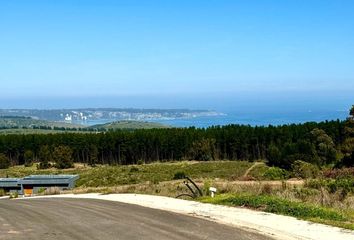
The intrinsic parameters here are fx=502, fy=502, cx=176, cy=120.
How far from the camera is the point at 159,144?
115m

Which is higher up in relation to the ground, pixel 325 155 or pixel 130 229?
pixel 130 229

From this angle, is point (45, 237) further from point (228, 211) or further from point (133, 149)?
Answer: point (133, 149)

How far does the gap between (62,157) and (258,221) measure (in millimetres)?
97555

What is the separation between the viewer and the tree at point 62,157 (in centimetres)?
10412

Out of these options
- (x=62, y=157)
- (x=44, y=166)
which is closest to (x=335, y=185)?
(x=44, y=166)

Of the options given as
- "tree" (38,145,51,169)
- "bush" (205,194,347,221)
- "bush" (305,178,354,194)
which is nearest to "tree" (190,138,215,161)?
"tree" (38,145,51,169)

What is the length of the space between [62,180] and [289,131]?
6207 cm

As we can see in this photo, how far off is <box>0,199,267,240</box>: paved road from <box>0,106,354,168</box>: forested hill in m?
82.6

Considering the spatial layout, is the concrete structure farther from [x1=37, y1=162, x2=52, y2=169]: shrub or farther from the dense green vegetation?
[x1=37, y1=162, x2=52, y2=169]: shrub

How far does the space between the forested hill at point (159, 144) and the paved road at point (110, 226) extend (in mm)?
82579

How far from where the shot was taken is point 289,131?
101 meters

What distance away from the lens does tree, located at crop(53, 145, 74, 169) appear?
104m

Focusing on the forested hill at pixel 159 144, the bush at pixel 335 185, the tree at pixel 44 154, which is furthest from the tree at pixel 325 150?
the tree at pixel 44 154

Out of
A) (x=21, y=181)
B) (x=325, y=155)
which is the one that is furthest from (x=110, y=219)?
(x=325, y=155)
